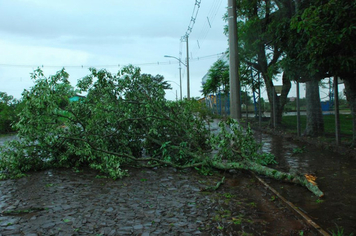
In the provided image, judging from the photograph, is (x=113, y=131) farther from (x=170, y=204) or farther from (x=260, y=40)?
(x=260, y=40)

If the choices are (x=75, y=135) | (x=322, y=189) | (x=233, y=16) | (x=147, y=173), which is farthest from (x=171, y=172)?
(x=233, y=16)

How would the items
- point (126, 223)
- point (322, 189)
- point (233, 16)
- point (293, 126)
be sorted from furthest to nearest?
point (293, 126), point (233, 16), point (322, 189), point (126, 223)

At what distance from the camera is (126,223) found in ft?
14.3

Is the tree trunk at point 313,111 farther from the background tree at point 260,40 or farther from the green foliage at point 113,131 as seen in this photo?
the green foliage at point 113,131

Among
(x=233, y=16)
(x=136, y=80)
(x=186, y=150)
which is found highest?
(x=233, y=16)

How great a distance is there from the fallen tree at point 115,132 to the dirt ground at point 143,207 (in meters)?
0.69

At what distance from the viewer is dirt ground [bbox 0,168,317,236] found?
414 centimetres

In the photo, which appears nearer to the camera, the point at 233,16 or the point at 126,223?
the point at 126,223

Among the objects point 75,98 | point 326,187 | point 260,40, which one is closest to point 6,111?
point 75,98

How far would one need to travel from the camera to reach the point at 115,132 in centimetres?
847

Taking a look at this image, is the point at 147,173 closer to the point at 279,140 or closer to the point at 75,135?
the point at 75,135

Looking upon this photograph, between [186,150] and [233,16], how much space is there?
4389 millimetres

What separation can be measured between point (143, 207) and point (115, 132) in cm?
375

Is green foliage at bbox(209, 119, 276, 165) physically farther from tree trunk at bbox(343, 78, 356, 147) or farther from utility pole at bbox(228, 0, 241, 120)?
tree trunk at bbox(343, 78, 356, 147)
